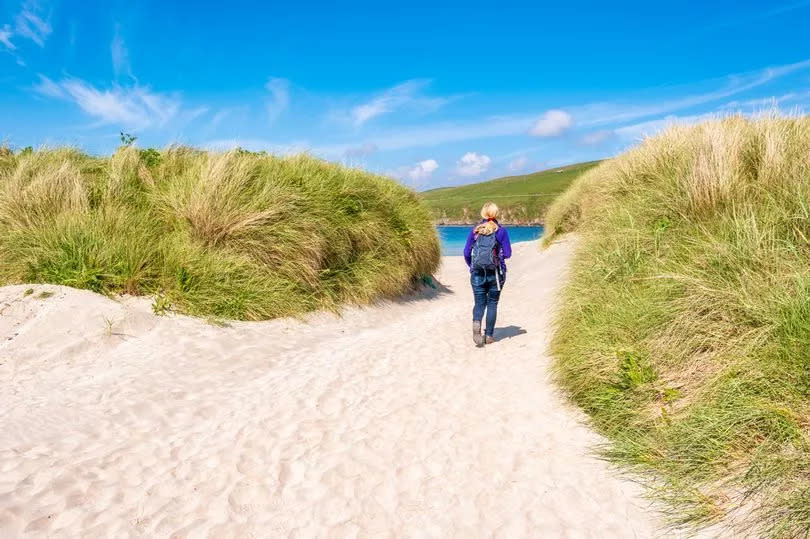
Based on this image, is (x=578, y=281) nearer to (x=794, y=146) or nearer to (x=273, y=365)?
(x=794, y=146)

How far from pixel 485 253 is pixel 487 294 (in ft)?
2.33

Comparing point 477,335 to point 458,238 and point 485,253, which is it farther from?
point 458,238

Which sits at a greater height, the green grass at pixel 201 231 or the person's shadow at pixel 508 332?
the green grass at pixel 201 231

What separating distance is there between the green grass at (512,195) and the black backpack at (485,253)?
56.3 metres

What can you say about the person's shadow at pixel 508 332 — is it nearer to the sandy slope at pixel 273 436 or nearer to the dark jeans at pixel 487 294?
the sandy slope at pixel 273 436

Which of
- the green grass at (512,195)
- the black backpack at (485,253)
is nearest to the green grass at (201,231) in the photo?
the black backpack at (485,253)

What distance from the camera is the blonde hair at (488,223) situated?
7.21 metres

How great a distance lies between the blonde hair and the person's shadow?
6.00 feet

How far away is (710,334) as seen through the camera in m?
3.92

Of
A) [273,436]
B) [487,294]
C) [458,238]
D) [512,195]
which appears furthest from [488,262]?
[512,195]

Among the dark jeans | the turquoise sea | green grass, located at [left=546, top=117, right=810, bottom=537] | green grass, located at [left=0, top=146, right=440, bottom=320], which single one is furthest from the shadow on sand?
green grass, located at [left=546, top=117, right=810, bottom=537]

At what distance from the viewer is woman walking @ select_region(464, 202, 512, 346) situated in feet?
23.6

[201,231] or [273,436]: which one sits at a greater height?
[201,231]

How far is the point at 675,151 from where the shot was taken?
26.2ft
